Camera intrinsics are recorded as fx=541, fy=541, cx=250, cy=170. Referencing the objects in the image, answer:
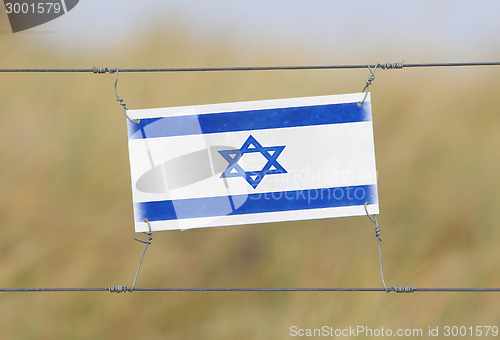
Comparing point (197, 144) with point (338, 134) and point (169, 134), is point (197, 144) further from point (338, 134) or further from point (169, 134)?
point (338, 134)

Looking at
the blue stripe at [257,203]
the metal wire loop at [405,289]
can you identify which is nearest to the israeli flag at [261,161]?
the blue stripe at [257,203]

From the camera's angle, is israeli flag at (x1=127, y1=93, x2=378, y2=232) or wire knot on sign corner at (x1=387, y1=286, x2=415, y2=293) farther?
israeli flag at (x1=127, y1=93, x2=378, y2=232)

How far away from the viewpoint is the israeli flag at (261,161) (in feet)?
8.79

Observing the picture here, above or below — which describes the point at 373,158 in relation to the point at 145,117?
below

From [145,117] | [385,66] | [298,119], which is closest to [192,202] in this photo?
[145,117]

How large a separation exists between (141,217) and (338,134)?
1.07 m

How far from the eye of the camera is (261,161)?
271 cm

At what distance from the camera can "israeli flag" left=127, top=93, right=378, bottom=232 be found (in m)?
2.68

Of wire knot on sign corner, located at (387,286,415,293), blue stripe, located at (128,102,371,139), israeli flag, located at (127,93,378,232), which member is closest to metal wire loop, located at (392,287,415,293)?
wire knot on sign corner, located at (387,286,415,293)

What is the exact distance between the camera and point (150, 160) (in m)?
2.71

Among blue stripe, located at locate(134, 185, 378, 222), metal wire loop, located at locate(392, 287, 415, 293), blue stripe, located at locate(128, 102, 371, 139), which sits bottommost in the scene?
metal wire loop, located at locate(392, 287, 415, 293)

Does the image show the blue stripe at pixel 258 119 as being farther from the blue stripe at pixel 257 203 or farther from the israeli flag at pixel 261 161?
the blue stripe at pixel 257 203

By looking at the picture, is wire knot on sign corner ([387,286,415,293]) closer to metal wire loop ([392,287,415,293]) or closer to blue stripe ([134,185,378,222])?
metal wire loop ([392,287,415,293])

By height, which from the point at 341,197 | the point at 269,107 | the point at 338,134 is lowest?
the point at 341,197
